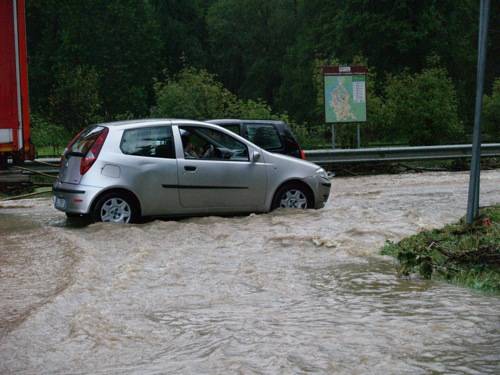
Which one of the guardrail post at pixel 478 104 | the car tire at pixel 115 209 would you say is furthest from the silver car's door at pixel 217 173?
the guardrail post at pixel 478 104

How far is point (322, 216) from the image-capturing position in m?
14.4

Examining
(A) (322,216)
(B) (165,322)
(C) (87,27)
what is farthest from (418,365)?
(C) (87,27)

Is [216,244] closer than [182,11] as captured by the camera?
Yes

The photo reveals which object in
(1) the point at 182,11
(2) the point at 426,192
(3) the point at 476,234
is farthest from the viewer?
(1) the point at 182,11

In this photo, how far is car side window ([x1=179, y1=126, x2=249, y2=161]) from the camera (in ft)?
46.6

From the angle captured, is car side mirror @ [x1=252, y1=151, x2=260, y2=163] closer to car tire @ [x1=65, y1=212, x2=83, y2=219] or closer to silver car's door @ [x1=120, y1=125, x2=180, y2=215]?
silver car's door @ [x1=120, y1=125, x2=180, y2=215]

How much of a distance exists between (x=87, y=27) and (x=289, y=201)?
5216cm

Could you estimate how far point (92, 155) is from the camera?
44.3 ft

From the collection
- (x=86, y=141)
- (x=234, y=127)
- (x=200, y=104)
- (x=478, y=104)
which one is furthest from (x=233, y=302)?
(x=200, y=104)

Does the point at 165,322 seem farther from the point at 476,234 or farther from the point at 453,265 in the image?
the point at 476,234

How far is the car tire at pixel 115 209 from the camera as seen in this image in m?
13.4

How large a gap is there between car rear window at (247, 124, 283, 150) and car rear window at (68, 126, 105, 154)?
396cm

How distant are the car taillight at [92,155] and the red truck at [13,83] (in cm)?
198

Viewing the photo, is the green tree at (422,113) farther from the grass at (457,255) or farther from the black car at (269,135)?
the grass at (457,255)
